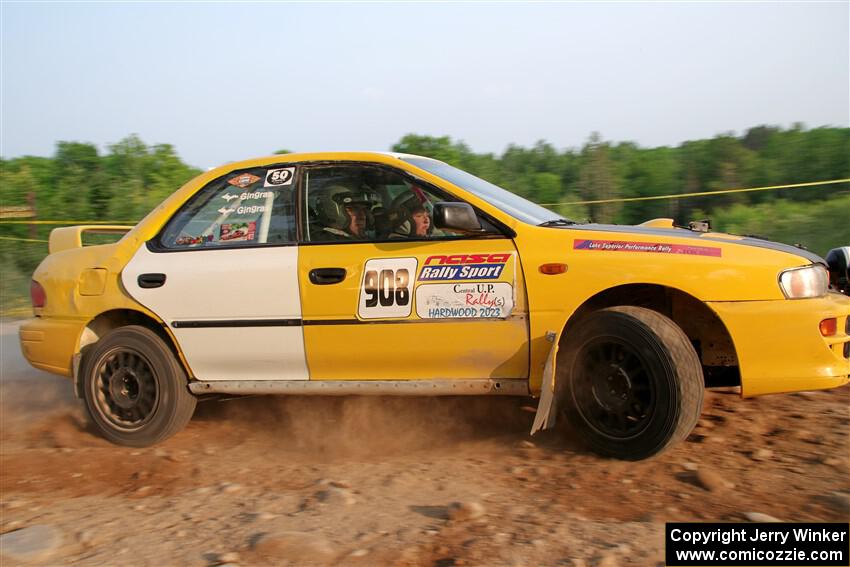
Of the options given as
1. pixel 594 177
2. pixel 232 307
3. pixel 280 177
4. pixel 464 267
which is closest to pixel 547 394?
pixel 464 267

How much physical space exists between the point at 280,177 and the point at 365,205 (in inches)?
23.2

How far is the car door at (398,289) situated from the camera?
4.21 metres

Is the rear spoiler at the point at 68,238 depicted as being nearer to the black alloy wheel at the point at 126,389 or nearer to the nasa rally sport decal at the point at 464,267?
the black alloy wheel at the point at 126,389

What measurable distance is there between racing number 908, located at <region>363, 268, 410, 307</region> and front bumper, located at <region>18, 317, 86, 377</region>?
2.04m

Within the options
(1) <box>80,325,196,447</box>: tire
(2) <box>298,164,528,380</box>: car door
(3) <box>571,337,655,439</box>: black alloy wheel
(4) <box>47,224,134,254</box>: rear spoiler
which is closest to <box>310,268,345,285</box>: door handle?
(2) <box>298,164,528,380</box>: car door

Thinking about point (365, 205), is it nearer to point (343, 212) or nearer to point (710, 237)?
point (343, 212)

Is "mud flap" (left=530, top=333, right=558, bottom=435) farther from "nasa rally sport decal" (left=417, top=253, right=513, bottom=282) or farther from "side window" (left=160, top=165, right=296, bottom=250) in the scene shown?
"side window" (left=160, top=165, right=296, bottom=250)

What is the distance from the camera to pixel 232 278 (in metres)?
4.65

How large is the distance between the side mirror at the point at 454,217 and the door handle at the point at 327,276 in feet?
2.16

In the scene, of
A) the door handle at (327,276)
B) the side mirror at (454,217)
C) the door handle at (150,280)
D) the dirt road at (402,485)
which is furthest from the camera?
the door handle at (150,280)

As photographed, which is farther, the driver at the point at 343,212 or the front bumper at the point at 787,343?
the driver at the point at 343,212

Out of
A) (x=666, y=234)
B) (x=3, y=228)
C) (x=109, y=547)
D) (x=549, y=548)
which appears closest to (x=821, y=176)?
(x=666, y=234)

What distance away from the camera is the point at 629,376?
3.96 meters

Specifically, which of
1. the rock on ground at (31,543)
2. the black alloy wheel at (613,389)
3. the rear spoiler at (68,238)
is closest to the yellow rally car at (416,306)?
the black alloy wheel at (613,389)
